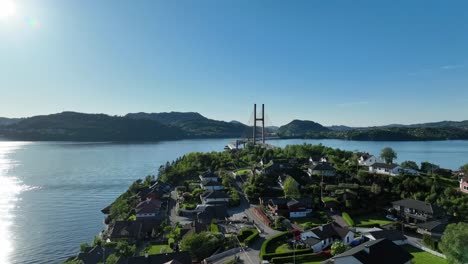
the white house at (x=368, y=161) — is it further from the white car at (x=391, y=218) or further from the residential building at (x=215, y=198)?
the residential building at (x=215, y=198)

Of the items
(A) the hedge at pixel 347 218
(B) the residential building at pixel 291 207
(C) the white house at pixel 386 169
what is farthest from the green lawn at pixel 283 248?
(C) the white house at pixel 386 169

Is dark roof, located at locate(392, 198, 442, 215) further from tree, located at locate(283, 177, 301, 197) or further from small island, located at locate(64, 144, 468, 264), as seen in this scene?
tree, located at locate(283, 177, 301, 197)

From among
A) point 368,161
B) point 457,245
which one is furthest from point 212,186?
point 457,245

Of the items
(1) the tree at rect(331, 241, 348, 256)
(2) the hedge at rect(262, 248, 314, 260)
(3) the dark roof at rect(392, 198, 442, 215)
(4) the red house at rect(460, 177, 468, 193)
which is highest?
(4) the red house at rect(460, 177, 468, 193)

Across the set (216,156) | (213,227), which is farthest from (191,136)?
(213,227)

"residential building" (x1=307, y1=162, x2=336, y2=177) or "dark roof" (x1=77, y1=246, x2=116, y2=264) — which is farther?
"residential building" (x1=307, y1=162, x2=336, y2=177)

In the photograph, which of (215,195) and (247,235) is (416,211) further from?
(215,195)

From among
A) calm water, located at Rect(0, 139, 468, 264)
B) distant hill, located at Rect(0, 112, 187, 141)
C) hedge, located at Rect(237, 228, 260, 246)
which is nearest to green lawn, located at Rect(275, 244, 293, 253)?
hedge, located at Rect(237, 228, 260, 246)
